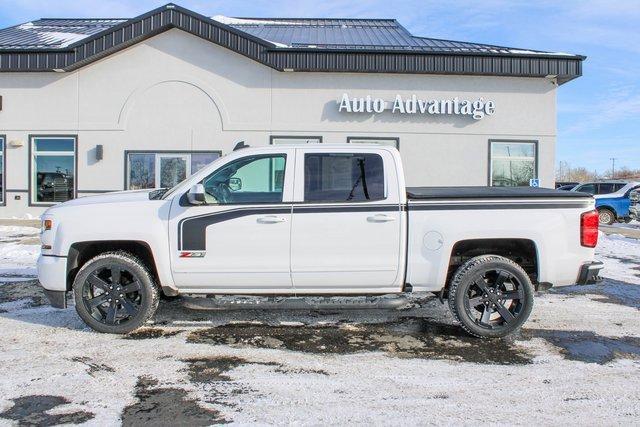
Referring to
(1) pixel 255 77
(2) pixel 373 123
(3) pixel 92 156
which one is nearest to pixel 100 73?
(3) pixel 92 156

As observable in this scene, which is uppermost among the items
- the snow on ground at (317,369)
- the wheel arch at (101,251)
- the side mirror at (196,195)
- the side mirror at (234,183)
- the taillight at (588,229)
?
the side mirror at (234,183)

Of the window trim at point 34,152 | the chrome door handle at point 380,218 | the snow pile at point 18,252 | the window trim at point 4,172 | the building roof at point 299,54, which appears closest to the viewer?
the chrome door handle at point 380,218

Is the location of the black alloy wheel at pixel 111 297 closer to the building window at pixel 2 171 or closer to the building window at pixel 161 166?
the building window at pixel 161 166

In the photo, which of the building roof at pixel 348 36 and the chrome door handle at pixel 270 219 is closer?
the chrome door handle at pixel 270 219

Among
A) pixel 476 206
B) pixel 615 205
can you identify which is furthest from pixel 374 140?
pixel 476 206

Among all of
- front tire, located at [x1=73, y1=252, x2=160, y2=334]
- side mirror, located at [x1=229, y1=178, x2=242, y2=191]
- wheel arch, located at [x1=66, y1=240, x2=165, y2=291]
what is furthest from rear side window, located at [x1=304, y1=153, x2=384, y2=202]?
front tire, located at [x1=73, y1=252, x2=160, y2=334]

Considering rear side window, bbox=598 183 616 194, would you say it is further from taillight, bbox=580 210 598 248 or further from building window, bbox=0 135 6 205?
building window, bbox=0 135 6 205

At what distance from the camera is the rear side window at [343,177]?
5078mm

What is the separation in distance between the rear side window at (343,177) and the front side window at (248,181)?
299 mm

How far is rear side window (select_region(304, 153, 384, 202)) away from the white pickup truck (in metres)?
0.01

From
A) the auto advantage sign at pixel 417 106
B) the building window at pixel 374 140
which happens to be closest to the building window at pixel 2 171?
the auto advantage sign at pixel 417 106

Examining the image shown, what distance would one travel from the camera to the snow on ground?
3475 mm

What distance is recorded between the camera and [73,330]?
17.5 ft

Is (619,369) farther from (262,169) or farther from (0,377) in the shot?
(0,377)
